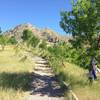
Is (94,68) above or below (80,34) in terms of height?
below

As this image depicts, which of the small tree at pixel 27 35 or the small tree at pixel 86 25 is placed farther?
→ the small tree at pixel 27 35

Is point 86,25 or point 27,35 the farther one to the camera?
point 27,35

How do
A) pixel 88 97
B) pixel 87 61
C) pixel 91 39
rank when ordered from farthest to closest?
pixel 87 61 < pixel 91 39 < pixel 88 97

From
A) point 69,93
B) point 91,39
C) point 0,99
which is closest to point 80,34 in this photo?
point 91,39

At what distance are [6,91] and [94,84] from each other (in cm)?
636

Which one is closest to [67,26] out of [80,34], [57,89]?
[80,34]

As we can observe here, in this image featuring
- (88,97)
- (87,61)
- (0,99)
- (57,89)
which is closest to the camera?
(0,99)

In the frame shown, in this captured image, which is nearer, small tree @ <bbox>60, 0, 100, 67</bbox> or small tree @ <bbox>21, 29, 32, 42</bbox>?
small tree @ <bbox>60, 0, 100, 67</bbox>

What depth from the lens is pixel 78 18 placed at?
20906mm

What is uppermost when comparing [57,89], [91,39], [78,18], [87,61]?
[78,18]

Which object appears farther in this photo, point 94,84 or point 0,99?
point 94,84

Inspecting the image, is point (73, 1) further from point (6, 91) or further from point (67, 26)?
point (6, 91)

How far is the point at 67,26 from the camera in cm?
2166

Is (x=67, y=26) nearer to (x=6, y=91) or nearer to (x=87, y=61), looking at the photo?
(x=87, y=61)
